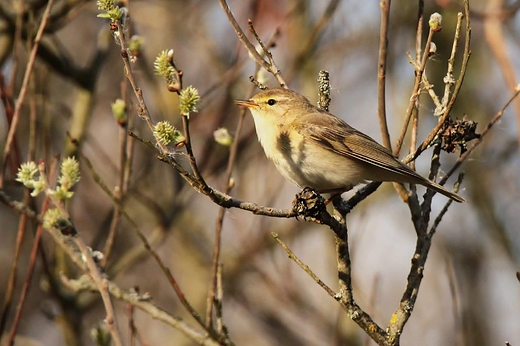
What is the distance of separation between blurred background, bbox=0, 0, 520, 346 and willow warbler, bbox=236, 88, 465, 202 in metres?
0.66

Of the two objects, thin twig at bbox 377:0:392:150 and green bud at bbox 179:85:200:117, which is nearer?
green bud at bbox 179:85:200:117

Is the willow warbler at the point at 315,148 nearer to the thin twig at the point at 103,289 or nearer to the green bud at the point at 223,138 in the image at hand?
the green bud at the point at 223,138

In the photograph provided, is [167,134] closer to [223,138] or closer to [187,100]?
[187,100]

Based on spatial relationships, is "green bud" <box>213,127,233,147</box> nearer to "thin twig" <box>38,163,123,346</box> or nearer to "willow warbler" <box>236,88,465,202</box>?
"willow warbler" <box>236,88,465,202</box>

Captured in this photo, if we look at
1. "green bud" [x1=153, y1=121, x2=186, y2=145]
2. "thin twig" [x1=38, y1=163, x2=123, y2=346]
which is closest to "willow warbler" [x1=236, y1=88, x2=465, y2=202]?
"green bud" [x1=153, y1=121, x2=186, y2=145]

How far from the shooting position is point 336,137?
410 centimetres

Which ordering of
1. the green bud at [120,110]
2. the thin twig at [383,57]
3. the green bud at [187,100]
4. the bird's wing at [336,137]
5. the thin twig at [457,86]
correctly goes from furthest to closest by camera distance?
the bird's wing at [336,137]
the green bud at [120,110]
the thin twig at [383,57]
the thin twig at [457,86]
the green bud at [187,100]

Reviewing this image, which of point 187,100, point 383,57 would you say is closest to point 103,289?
point 187,100

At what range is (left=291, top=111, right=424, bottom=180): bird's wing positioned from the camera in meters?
3.89

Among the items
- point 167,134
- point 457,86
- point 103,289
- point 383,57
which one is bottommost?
point 103,289

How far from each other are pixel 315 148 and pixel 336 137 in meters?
0.29

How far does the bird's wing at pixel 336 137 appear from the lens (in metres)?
3.89

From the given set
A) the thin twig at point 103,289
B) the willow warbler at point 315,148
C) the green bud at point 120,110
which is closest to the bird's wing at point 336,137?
the willow warbler at point 315,148

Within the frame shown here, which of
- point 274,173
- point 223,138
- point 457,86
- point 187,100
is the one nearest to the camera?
point 187,100
